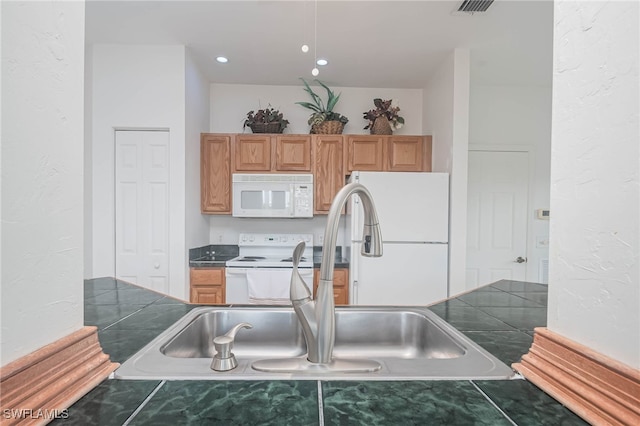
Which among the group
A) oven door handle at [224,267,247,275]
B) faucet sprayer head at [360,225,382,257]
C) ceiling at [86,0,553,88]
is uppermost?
ceiling at [86,0,553,88]

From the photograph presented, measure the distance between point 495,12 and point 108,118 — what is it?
3083 millimetres

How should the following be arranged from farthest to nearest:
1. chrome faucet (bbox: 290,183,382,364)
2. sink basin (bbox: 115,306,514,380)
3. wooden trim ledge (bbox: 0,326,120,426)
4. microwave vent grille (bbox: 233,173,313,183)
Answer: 1. microwave vent grille (bbox: 233,173,313,183)
2. sink basin (bbox: 115,306,514,380)
3. chrome faucet (bbox: 290,183,382,364)
4. wooden trim ledge (bbox: 0,326,120,426)

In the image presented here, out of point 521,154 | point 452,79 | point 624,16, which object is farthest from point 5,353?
point 521,154

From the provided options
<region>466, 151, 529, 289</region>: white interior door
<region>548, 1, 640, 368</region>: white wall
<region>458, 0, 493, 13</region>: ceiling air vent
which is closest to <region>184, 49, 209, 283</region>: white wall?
<region>458, 0, 493, 13</region>: ceiling air vent

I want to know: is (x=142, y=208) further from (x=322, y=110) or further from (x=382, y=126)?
(x=382, y=126)

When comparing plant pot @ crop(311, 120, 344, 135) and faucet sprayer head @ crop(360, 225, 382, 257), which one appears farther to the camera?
plant pot @ crop(311, 120, 344, 135)

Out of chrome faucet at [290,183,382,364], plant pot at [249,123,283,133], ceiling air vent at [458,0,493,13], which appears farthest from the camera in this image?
plant pot at [249,123,283,133]

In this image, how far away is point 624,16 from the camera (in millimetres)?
472

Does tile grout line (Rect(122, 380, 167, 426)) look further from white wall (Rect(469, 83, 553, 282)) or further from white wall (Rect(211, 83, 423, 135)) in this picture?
white wall (Rect(469, 83, 553, 282))

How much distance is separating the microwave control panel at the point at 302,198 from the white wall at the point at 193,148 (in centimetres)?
94

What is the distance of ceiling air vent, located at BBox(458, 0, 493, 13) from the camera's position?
2076 millimetres

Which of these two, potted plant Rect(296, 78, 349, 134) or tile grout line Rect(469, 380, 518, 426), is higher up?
potted plant Rect(296, 78, 349, 134)

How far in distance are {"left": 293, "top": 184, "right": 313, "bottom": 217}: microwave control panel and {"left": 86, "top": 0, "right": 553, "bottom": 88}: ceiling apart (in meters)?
1.14

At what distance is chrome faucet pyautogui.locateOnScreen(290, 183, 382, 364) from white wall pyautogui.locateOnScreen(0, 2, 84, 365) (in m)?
0.46
